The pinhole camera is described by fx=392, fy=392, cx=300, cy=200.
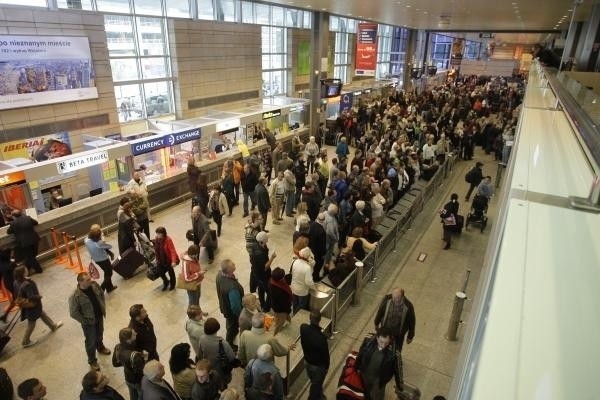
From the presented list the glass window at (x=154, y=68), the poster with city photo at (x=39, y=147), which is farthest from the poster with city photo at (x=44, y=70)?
the glass window at (x=154, y=68)

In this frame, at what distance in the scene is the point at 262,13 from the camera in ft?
61.2

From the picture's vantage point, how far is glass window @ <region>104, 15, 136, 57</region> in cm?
1231

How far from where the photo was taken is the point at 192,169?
1009 centimetres

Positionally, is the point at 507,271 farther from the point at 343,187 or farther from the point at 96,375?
the point at 343,187

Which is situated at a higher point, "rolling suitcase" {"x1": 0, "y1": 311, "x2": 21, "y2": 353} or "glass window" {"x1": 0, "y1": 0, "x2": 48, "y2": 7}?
"glass window" {"x1": 0, "y1": 0, "x2": 48, "y2": 7}

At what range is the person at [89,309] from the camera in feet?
16.4

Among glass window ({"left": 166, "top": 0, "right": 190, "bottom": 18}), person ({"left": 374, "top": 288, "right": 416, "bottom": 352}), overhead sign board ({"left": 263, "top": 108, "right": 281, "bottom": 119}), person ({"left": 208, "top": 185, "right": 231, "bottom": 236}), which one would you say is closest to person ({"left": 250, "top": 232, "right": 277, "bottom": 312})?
person ({"left": 374, "top": 288, "right": 416, "bottom": 352})

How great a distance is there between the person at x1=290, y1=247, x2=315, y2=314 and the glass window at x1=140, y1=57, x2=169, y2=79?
10962 mm

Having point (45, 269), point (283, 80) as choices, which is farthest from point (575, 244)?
point (283, 80)

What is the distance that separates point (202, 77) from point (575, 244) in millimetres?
15773

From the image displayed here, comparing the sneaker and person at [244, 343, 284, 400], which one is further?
the sneaker

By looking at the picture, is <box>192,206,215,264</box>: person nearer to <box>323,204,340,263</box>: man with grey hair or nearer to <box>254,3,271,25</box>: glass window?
<box>323,204,340,263</box>: man with grey hair

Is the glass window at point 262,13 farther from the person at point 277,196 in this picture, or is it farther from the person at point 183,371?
the person at point 183,371

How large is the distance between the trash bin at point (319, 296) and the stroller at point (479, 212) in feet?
17.9
